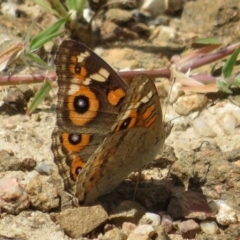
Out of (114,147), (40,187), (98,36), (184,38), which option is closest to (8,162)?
(40,187)

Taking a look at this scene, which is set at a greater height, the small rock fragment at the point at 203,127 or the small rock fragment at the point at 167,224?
the small rock fragment at the point at 203,127

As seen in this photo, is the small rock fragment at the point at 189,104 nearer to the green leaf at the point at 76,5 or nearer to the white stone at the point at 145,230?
the green leaf at the point at 76,5

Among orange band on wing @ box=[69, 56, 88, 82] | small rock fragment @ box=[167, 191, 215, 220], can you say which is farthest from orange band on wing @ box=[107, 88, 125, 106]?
small rock fragment @ box=[167, 191, 215, 220]

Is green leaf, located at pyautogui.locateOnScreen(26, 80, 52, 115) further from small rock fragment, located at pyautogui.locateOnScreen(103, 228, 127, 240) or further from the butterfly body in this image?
small rock fragment, located at pyautogui.locateOnScreen(103, 228, 127, 240)

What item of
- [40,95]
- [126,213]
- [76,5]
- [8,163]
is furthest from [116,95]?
[76,5]

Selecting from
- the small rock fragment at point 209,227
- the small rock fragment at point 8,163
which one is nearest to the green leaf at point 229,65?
the small rock fragment at point 209,227

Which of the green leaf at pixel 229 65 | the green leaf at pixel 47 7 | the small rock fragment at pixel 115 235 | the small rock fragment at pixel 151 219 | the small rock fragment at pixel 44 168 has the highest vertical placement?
the green leaf at pixel 47 7
